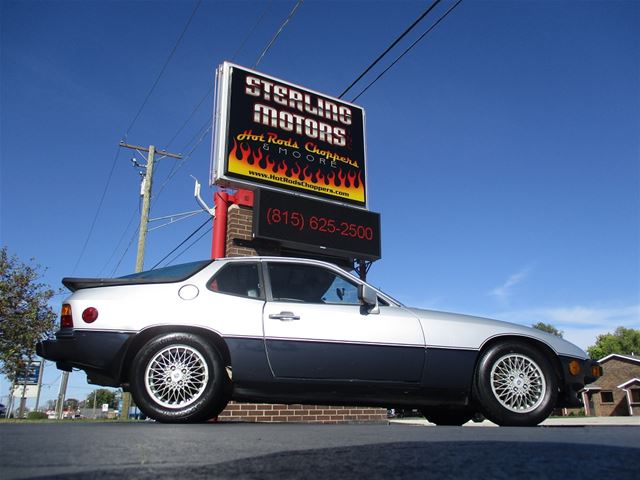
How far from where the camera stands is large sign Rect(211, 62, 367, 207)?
11.0 meters

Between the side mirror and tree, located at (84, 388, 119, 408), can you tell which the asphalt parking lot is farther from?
tree, located at (84, 388, 119, 408)

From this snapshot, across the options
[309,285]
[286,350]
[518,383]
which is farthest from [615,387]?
[286,350]

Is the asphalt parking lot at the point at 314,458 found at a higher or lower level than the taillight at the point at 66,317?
lower

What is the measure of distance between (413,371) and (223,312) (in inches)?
70.7

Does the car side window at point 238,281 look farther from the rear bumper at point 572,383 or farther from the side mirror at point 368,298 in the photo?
the rear bumper at point 572,383

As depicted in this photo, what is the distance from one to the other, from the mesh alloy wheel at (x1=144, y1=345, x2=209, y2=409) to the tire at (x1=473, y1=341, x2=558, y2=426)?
2516 millimetres

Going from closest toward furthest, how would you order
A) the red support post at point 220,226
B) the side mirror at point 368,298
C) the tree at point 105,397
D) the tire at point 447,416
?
the side mirror at point 368,298 → the tire at point 447,416 → the red support post at point 220,226 → the tree at point 105,397

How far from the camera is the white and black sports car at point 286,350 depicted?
4508mm

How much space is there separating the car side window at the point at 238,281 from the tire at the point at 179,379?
0.54 m

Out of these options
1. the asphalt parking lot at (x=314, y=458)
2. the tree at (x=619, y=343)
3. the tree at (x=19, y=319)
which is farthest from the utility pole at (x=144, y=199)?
the tree at (x=619, y=343)

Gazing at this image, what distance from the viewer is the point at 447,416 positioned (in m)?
5.70

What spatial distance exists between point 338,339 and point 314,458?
2.57 meters

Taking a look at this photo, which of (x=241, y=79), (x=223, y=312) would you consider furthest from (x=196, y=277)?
(x=241, y=79)

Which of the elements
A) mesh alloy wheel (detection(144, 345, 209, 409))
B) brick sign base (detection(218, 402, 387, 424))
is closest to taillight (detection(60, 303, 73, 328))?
mesh alloy wheel (detection(144, 345, 209, 409))
